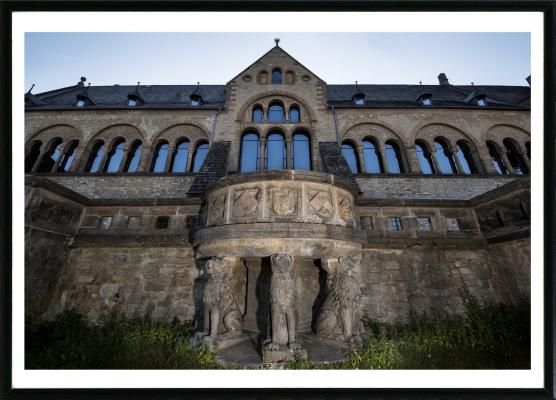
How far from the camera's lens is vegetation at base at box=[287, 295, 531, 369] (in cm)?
304

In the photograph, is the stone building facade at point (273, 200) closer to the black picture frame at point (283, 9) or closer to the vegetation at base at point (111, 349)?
the vegetation at base at point (111, 349)

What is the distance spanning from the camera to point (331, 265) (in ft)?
13.4

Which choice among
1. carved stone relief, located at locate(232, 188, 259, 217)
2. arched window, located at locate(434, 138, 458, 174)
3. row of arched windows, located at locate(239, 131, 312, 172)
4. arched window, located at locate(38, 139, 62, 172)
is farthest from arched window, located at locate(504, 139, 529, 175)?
arched window, located at locate(38, 139, 62, 172)

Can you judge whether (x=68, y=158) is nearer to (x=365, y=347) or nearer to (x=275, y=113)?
(x=275, y=113)

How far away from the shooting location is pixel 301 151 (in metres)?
8.76

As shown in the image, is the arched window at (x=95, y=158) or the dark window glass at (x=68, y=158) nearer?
the arched window at (x=95, y=158)

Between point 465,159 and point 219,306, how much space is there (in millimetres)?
10680

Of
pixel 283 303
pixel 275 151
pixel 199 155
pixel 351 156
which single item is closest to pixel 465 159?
pixel 351 156

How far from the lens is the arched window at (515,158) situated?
29.7ft

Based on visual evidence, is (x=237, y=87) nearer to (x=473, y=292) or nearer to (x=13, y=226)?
(x=13, y=226)

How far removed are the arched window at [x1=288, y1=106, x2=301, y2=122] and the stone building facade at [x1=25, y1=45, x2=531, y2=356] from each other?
0.16 feet

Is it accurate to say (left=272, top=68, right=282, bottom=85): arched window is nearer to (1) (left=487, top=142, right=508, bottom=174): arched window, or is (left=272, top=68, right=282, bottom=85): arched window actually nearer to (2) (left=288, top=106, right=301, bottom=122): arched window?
(2) (left=288, top=106, right=301, bottom=122): arched window

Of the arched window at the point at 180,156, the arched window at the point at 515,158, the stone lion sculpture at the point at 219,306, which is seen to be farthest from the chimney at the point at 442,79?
the stone lion sculpture at the point at 219,306

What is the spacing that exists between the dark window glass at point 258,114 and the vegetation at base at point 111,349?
7.68m
